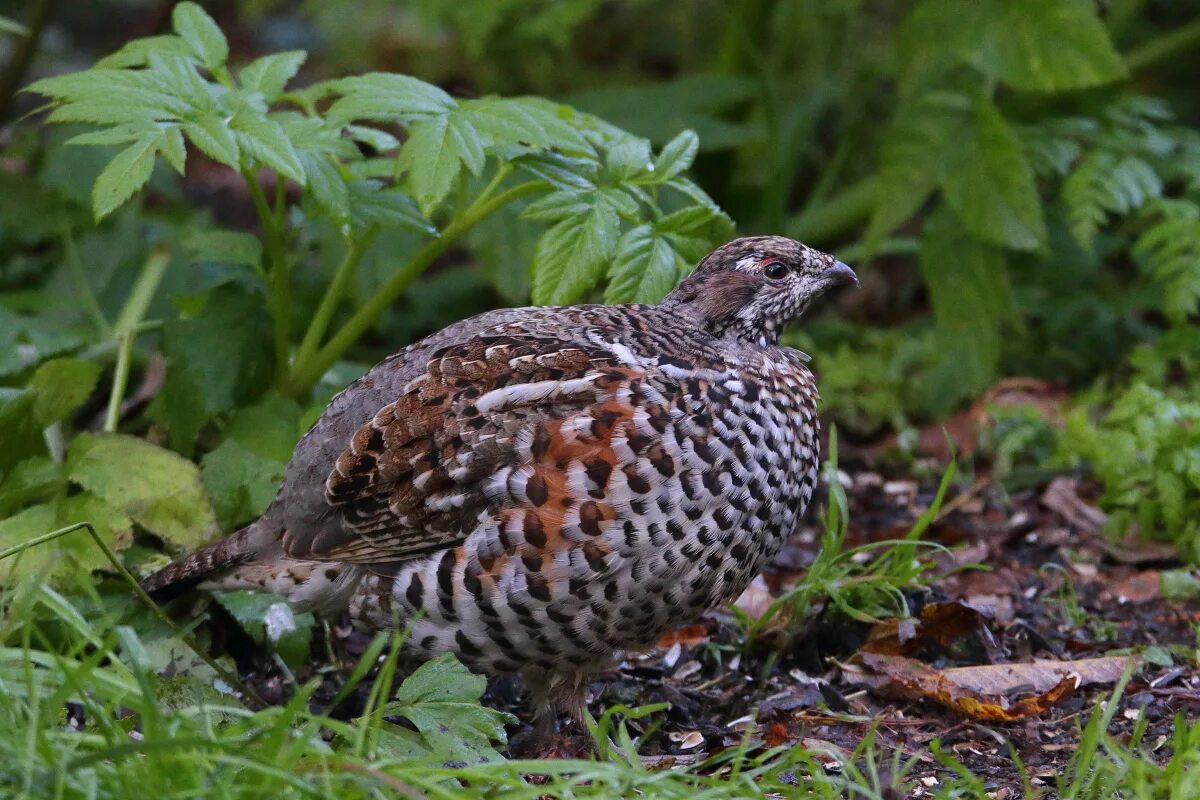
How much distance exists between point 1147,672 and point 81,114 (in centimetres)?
340

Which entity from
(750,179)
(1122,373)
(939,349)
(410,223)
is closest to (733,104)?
(750,179)

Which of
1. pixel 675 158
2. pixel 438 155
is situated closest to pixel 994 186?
pixel 675 158

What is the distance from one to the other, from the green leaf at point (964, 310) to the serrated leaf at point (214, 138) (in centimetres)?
332

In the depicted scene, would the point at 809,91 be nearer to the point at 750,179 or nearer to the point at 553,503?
the point at 750,179

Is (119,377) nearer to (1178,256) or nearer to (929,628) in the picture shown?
(929,628)

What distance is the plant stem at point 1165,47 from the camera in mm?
6641

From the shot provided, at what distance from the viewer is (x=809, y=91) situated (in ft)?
24.7

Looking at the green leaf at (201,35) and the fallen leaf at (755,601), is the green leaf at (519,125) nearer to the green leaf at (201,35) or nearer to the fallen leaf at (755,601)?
the green leaf at (201,35)

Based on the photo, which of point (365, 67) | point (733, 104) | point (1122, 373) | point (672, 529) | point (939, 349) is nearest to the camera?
point (672, 529)

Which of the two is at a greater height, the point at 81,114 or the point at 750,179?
the point at 81,114

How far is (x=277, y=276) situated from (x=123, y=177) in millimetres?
969

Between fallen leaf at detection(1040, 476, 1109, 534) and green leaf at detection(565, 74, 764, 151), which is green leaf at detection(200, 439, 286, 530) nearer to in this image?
green leaf at detection(565, 74, 764, 151)

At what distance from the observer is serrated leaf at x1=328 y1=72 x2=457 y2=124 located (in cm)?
399

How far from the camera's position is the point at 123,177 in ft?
12.4
